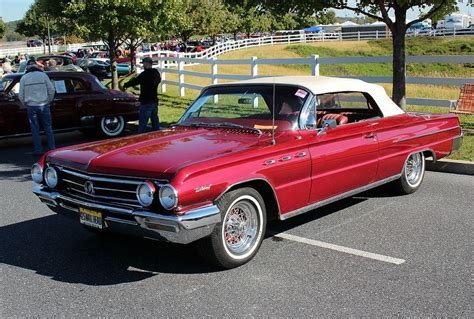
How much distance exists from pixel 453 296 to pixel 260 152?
6.23 ft

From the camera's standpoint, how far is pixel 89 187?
4617 millimetres

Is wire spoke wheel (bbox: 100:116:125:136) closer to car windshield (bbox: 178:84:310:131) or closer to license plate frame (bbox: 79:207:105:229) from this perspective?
car windshield (bbox: 178:84:310:131)

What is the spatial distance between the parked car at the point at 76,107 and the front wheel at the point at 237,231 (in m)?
8.47

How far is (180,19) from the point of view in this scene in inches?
773

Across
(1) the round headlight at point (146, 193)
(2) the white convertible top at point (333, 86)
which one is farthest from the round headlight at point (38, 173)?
(2) the white convertible top at point (333, 86)

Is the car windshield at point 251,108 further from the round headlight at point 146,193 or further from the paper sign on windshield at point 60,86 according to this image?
the paper sign on windshield at point 60,86

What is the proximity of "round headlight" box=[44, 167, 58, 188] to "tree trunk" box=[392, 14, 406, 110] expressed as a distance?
7.80 m

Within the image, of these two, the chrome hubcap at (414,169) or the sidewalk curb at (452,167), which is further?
the sidewalk curb at (452,167)

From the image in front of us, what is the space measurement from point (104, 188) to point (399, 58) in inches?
316

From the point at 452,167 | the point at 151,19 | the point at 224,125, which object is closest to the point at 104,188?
the point at 224,125

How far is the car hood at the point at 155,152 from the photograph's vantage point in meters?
4.36

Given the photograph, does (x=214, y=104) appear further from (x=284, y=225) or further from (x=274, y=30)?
(x=274, y=30)

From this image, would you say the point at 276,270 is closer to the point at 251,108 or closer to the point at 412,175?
the point at 251,108

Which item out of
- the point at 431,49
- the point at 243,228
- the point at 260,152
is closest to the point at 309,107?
the point at 260,152
